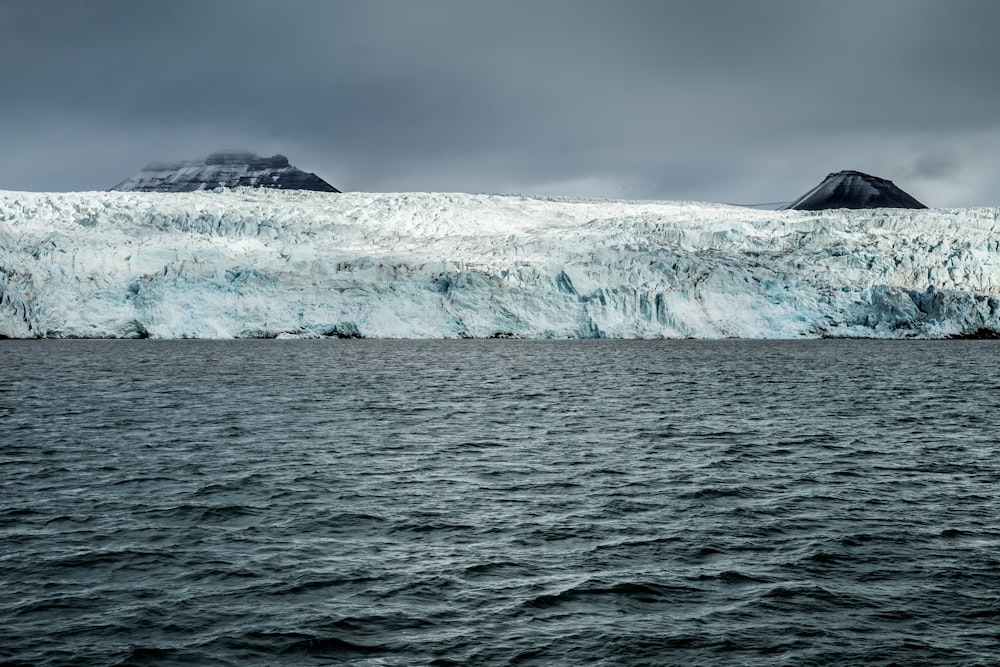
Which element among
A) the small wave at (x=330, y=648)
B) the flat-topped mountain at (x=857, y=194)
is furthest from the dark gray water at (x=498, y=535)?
the flat-topped mountain at (x=857, y=194)

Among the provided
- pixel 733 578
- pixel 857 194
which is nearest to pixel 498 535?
pixel 733 578

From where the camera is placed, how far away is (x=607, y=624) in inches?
306

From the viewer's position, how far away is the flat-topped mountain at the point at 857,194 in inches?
7067

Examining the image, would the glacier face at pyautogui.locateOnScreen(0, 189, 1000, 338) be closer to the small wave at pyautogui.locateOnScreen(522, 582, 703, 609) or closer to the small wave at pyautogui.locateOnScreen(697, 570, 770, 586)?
the small wave at pyautogui.locateOnScreen(697, 570, 770, 586)

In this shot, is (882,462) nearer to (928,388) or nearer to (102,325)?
(928,388)

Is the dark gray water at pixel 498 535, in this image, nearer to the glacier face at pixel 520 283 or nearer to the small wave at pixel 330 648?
the small wave at pixel 330 648

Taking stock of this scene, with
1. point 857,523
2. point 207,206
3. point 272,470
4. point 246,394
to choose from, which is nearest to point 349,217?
point 207,206

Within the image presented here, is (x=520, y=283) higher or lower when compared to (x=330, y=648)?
higher

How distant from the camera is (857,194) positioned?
182625 mm

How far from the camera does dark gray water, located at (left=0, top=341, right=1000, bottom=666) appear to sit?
7387mm

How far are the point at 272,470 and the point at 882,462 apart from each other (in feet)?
36.1

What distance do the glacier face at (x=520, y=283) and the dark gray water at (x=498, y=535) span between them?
4312cm

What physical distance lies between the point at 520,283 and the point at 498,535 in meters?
58.0

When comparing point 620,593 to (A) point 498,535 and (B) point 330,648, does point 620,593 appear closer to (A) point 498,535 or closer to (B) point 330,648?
(A) point 498,535
